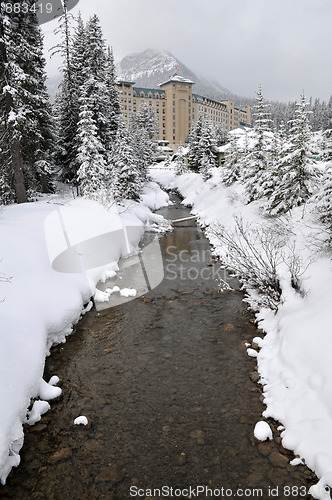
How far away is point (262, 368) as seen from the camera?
310 inches

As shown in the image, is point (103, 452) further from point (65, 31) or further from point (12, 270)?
point (65, 31)

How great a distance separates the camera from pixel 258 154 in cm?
2217

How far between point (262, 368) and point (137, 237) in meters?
13.4

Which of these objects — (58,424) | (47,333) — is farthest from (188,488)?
(47,333)

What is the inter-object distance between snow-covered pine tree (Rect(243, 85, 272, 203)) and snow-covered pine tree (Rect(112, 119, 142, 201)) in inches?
374

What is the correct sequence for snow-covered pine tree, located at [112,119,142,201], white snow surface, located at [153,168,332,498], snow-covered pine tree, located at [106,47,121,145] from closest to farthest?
white snow surface, located at [153,168,332,498]
snow-covered pine tree, located at [112,119,142,201]
snow-covered pine tree, located at [106,47,121,145]

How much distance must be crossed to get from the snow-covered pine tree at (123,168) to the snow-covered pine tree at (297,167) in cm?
1245

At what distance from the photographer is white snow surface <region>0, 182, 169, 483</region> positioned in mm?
5980

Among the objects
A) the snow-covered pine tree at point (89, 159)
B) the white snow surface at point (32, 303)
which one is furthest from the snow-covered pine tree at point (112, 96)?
the white snow surface at point (32, 303)

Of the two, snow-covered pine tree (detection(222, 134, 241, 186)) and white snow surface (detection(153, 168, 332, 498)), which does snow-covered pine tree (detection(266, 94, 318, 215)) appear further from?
snow-covered pine tree (detection(222, 134, 241, 186))

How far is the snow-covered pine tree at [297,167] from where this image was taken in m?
15.8

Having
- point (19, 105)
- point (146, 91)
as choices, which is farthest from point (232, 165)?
point (146, 91)
